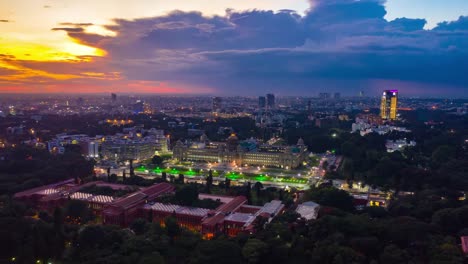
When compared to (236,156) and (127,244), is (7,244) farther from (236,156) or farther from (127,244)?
(236,156)

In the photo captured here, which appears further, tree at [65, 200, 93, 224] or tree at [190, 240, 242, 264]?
tree at [65, 200, 93, 224]

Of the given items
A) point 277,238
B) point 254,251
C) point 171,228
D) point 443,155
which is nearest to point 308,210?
point 277,238

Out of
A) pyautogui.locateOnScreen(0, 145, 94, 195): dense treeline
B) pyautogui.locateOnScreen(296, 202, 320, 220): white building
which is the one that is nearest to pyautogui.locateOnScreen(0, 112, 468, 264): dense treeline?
pyautogui.locateOnScreen(296, 202, 320, 220): white building

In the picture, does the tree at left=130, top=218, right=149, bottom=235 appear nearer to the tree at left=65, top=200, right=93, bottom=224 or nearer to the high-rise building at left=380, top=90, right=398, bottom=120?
the tree at left=65, top=200, right=93, bottom=224

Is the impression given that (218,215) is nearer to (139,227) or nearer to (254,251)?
(139,227)

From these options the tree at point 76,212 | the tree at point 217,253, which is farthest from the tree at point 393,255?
the tree at point 76,212

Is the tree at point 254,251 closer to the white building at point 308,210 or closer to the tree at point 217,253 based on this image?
the tree at point 217,253
